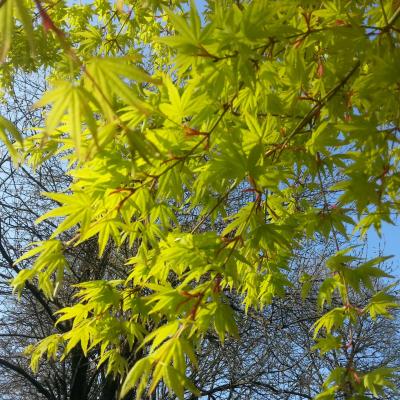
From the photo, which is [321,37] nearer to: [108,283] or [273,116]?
[273,116]

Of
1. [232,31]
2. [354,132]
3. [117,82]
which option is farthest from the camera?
[354,132]

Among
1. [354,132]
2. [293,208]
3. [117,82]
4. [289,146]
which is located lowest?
[117,82]

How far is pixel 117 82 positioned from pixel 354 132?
0.73 meters

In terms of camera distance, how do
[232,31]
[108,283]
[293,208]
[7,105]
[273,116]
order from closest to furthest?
[232,31] < [273,116] < [108,283] < [293,208] < [7,105]

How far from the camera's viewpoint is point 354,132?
123 cm

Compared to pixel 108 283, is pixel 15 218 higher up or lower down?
higher up

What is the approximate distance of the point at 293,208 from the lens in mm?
2404

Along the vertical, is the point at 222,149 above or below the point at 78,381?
above

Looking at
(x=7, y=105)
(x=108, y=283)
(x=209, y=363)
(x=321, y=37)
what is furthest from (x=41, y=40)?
(x=209, y=363)

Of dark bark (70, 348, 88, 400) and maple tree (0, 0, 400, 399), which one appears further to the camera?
dark bark (70, 348, 88, 400)

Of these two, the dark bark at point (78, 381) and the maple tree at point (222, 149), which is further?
the dark bark at point (78, 381)

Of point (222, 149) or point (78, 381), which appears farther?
point (78, 381)

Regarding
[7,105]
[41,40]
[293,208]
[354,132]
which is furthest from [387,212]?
[7,105]

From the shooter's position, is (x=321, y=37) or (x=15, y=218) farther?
(x=15, y=218)
